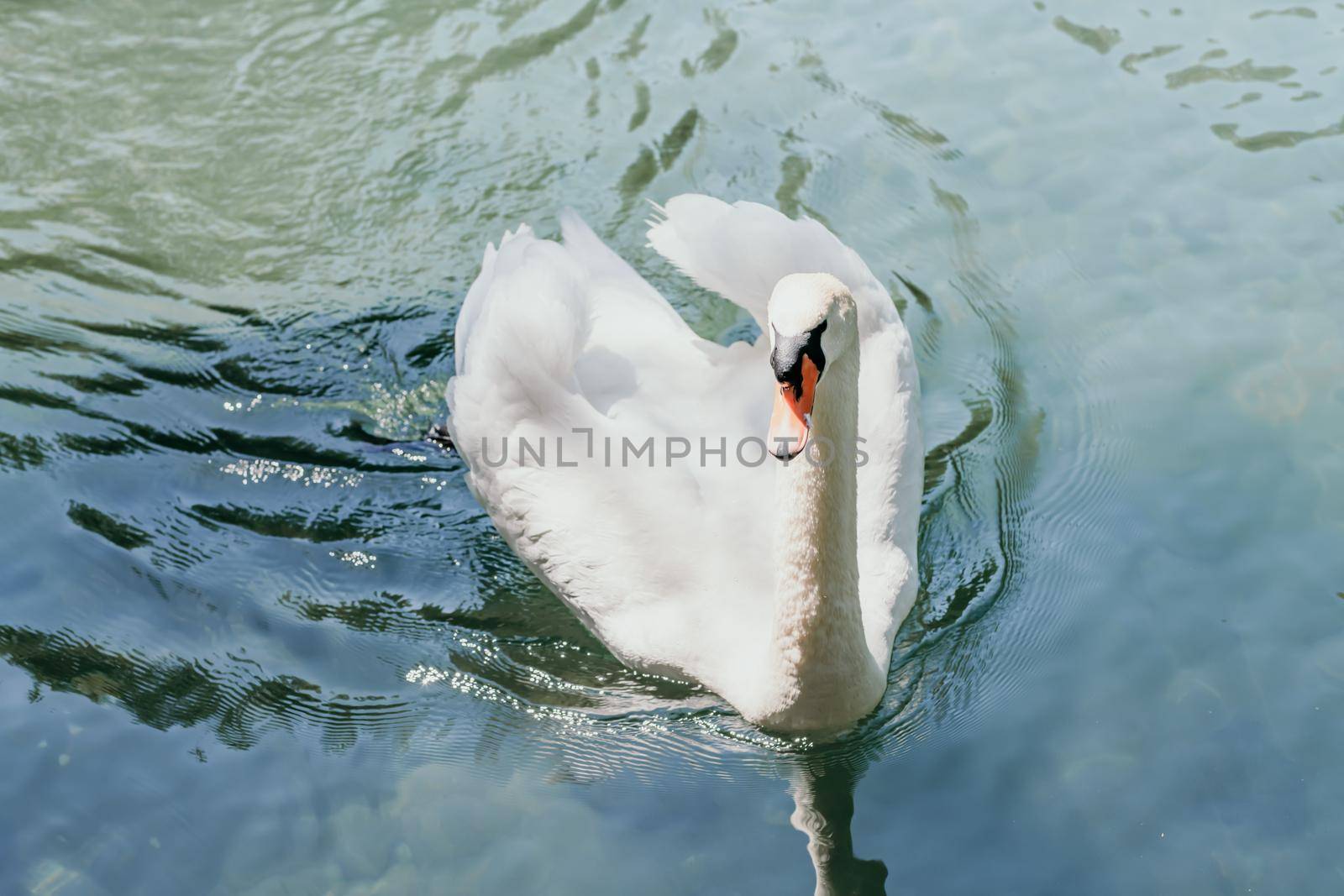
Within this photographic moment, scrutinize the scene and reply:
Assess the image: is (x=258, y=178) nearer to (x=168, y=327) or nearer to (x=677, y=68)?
(x=168, y=327)

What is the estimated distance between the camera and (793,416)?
141 inches

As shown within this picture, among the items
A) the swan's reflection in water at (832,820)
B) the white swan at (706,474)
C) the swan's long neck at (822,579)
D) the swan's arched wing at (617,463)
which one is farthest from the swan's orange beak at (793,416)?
the swan's reflection in water at (832,820)

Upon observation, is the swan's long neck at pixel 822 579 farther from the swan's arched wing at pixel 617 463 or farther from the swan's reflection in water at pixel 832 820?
the swan's arched wing at pixel 617 463

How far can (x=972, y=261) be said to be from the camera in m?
6.75

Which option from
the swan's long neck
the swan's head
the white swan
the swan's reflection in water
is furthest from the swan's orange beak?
the swan's reflection in water

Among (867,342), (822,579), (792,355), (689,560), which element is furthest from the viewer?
(867,342)

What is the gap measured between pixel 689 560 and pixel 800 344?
1282 millimetres

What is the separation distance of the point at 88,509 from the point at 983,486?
360 centimetres

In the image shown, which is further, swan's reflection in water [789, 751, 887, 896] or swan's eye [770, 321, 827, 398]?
swan's reflection in water [789, 751, 887, 896]

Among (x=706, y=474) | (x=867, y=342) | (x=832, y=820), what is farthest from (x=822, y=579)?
(x=867, y=342)

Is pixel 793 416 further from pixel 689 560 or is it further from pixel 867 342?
pixel 867 342

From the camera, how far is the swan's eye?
356cm

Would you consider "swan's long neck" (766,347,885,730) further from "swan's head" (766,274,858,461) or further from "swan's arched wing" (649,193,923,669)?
"swan's arched wing" (649,193,923,669)

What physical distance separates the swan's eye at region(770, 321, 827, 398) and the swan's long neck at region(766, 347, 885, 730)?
0.81 ft
